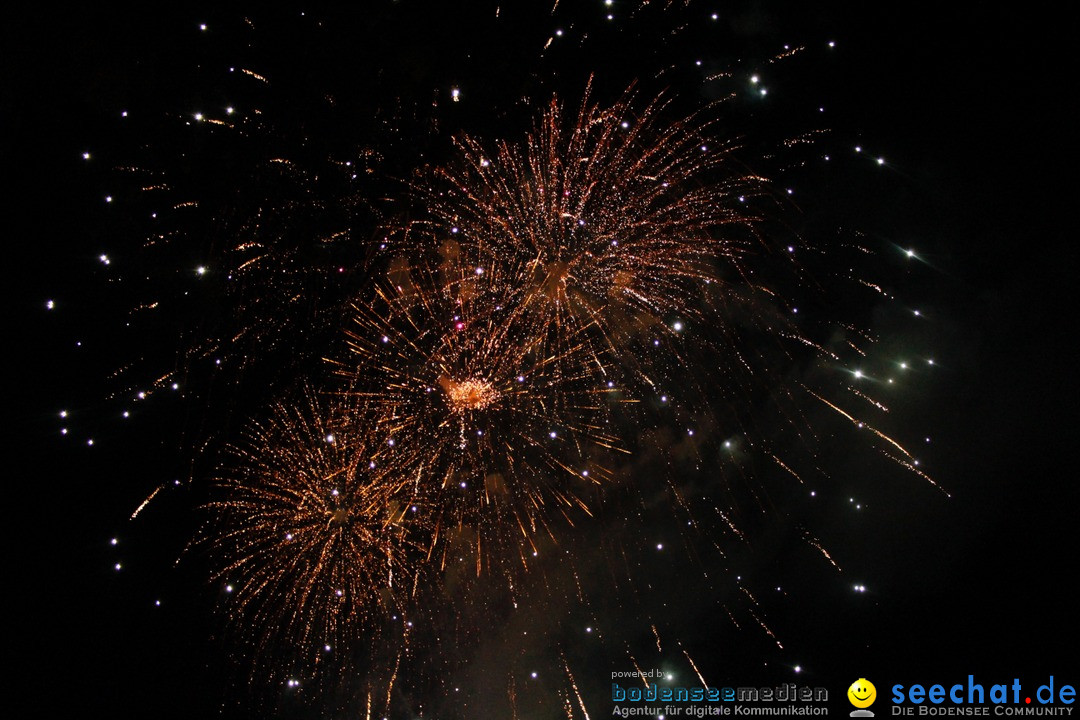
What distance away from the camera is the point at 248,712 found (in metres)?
4.92

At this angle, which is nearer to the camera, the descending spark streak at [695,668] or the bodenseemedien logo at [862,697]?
the bodenseemedien logo at [862,697]

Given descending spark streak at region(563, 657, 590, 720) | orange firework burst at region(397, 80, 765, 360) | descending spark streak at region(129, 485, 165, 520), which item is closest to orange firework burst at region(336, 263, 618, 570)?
orange firework burst at region(397, 80, 765, 360)

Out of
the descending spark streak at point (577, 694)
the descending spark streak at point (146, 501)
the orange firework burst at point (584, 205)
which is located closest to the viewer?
the orange firework burst at point (584, 205)

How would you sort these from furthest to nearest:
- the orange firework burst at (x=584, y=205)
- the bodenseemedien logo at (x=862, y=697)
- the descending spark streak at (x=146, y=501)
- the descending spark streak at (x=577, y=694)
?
the descending spark streak at (x=577, y=694), the bodenseemedien logo at (x=862, y=697), the descending spark streak at (x=146, y=501), the orange firework burst at (x=584, y=205)

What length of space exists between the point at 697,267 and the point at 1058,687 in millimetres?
4890

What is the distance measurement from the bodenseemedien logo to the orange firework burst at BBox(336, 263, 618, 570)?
149 inches

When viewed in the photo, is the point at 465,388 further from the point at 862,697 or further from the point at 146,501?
the point at 862,697

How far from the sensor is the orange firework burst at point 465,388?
157 inches

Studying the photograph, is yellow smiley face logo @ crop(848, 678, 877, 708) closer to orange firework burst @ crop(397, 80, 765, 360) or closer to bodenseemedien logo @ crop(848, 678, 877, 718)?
bodenseemedien logo @ crop(848, 678, 877, 718)

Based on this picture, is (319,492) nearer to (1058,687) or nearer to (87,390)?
(87,390)

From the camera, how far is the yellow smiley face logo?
17.3 ft

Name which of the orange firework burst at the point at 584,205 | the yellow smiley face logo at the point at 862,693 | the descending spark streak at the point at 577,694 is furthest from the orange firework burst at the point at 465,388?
the yellow smiley face logo at the point at 862,693

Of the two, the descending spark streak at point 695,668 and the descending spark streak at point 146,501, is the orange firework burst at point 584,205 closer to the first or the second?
the descending spark streak at point 146,501

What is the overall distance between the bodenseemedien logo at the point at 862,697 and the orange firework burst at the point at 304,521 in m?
4.48
